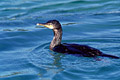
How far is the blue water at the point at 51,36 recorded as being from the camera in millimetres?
7928

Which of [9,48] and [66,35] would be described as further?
[66,35]

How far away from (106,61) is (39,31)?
443 cm

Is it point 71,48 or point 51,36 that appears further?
point 51,36

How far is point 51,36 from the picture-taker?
11641 mm

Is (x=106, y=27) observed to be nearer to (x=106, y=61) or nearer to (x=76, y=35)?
(x=76, y=35)

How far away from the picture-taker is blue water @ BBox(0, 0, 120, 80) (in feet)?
26.0

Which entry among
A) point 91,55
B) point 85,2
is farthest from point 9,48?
point 85,2

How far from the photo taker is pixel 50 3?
55.1 ft

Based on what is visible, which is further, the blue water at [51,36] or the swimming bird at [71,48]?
the swimming bird at [71,48]

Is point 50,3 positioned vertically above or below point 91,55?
above

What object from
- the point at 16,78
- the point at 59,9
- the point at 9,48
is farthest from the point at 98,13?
the point at 16,78

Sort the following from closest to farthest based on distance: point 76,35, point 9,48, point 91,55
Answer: point 91,55, point 9,48, point 76,35

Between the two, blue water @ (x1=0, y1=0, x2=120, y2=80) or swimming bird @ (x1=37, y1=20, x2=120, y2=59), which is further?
swimming bird @ (x1=37, y1=20, x2=120, y2=59)

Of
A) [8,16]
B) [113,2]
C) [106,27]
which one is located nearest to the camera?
[106,27]
